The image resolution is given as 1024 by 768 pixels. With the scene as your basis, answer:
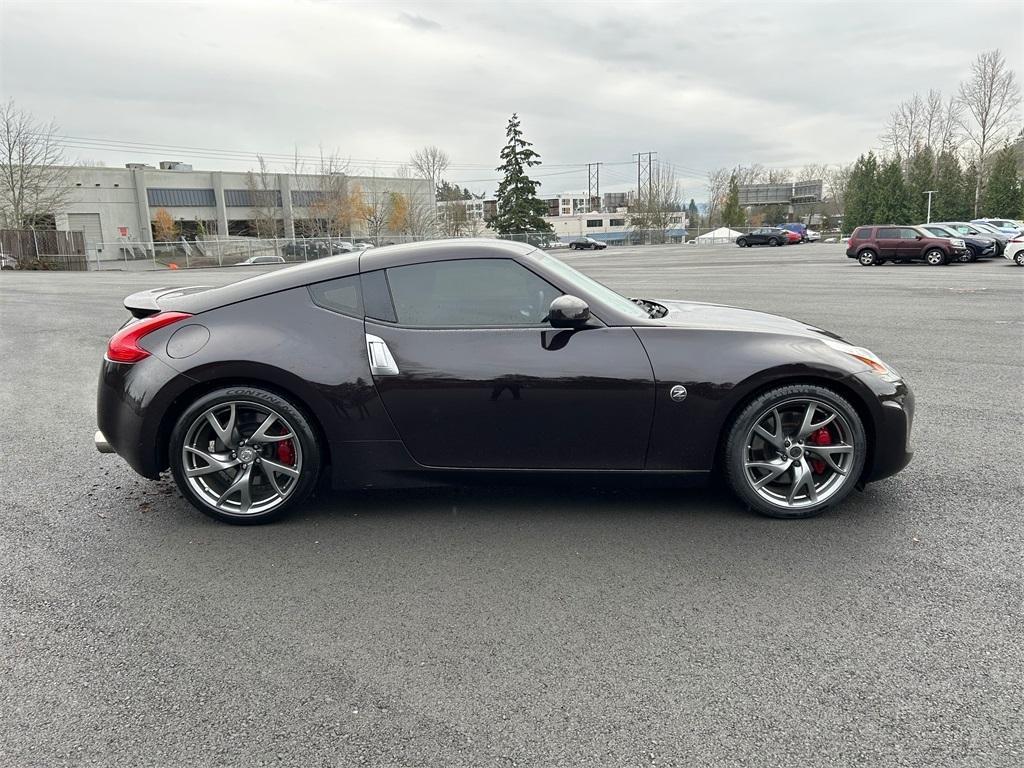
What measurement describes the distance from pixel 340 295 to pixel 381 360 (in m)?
0.46

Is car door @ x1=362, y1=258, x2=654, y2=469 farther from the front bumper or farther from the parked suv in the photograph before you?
A: the parked suv

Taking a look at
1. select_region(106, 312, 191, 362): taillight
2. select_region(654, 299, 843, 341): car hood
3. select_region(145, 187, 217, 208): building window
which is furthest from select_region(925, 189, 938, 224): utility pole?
select_region(145, 187, 217, 208): building window

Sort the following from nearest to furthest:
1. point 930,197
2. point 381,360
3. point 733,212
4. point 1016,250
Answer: point 381,360
point 1016,250
point 930,197
point 733,212

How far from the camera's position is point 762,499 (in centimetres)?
385

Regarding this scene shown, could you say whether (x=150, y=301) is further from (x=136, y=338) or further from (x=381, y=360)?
(x=381, y=360)

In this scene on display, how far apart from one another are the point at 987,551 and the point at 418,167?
78542 mm

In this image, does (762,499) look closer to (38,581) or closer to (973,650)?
(973,650)

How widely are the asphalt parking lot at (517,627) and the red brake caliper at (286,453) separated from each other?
0.34 m

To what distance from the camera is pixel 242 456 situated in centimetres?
389

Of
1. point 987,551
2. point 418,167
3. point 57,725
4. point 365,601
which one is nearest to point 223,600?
point 365,601

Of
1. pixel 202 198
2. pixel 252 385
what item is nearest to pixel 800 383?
pixel 252 385

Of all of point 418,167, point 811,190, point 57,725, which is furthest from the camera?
point 811,190

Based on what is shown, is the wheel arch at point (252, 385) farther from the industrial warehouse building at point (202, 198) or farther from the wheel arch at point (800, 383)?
the industrial warehouse building at point (202, 198)

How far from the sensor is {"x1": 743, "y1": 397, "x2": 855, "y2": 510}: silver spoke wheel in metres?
3.82
